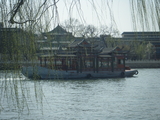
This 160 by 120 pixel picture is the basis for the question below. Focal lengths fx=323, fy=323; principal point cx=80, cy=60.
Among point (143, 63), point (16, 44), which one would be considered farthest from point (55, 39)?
point (143, 63)

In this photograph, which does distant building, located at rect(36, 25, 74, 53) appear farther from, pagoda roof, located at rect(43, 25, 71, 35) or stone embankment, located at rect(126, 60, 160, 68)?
stone embankment, located at rect(126, 60, 160, 68)

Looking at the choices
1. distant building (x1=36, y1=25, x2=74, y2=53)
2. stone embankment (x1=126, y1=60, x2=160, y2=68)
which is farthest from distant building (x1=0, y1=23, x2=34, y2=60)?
stone embankment (x1=126, y1=60, x2=160, y2=68)

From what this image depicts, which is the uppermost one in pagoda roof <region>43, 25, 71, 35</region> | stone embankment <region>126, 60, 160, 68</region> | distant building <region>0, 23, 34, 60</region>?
pagoda roof <region>43, 25, 71, 35</region>

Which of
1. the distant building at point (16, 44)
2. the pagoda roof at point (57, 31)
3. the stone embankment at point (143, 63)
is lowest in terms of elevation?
the stone embankment at point (143, 63)

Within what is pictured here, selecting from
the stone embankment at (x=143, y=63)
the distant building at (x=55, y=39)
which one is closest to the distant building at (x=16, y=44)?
the distant building at (x=55, y=39)

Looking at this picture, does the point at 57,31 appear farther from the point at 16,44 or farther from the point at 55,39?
the point at 16,44

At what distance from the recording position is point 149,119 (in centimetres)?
734

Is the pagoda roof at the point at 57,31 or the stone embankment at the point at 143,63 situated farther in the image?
the stone embankment at the point at 143,63

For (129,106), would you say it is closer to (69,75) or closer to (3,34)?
(3,34)

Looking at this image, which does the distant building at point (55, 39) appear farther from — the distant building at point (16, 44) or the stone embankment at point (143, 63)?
the stone embankment at point (143, 63)

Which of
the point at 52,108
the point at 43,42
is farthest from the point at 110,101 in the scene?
the point at 43,42

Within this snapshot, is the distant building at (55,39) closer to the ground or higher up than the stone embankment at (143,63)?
higher up

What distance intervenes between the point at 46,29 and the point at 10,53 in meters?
0.23

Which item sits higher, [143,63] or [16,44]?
[16,44]
